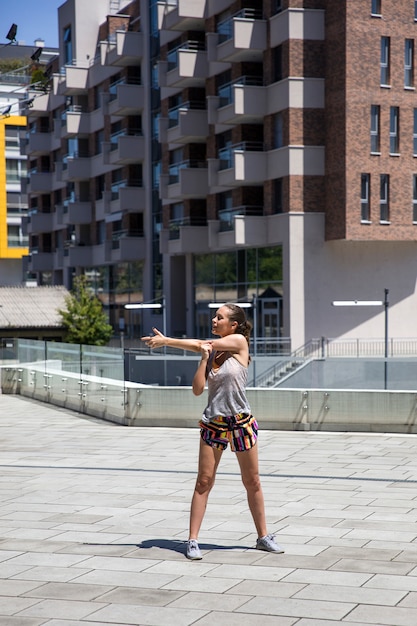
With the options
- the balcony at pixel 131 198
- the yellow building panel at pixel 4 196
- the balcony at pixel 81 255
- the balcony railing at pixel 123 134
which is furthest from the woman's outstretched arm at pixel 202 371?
the yellow building panel at pixel 4 196

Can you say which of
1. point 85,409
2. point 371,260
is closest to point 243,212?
point 371,260

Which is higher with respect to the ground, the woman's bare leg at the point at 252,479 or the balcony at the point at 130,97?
the balcony at the point at 130,97

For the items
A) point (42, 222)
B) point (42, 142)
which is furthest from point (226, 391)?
point (42, 222)

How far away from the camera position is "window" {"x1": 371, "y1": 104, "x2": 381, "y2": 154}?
4706 centimetres

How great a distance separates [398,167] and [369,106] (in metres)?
2.99

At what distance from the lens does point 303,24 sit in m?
46.8

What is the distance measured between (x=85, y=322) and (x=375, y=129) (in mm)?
22637

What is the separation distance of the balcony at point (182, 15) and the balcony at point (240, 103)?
12.8 feet

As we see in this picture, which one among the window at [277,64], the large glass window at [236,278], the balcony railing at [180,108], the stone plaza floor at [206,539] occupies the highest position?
the window at [277,64]

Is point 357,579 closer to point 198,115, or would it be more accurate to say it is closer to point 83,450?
point 83,450

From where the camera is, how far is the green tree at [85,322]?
62.2 m

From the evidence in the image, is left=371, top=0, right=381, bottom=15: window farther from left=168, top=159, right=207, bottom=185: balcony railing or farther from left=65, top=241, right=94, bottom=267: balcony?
A: left=65, top=241, right=94, bottom=267: balcony

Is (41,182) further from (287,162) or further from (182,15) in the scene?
(287,162)

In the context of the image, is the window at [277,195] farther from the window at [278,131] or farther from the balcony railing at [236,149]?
the balcony railing at [236,149]
